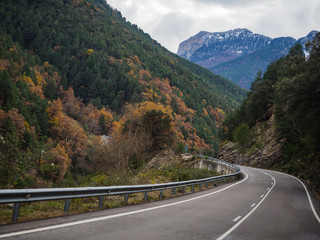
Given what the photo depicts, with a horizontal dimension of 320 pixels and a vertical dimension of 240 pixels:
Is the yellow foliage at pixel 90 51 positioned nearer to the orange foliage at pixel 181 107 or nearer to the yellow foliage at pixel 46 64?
the yellow foliage at pixel 46 64

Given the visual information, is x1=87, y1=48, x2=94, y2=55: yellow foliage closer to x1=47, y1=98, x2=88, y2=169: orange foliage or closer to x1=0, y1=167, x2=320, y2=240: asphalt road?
x1=47, y1=98, x2=88, y2=169: orange foliage

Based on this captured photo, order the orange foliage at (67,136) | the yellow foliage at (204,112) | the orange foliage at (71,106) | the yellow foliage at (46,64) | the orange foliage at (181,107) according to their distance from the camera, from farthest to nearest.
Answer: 1. the yellow foliage at (204,112)
2. the yellow foliage at (46,64)
3. the orange foliage at (181,107)
4. the orange foliage at (71,106)
5. the orange foliage at (67,136)

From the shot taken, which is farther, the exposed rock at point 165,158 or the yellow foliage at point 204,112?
the yellow foliage at point 204,112

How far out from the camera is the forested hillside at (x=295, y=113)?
1847 cm

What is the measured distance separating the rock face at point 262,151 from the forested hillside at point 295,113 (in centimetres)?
115

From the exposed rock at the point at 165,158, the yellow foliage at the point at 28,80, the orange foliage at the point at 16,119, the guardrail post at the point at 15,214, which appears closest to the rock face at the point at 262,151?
the exposed rock at the point at 165,158

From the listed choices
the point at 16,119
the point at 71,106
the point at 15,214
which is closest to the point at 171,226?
the point at 15,214

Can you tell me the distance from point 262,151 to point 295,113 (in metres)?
34.2

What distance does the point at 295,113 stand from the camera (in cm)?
1948

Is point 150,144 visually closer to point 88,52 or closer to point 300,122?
point 300,122

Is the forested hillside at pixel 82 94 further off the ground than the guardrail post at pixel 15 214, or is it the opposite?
the forested hillside at pixel 82 94

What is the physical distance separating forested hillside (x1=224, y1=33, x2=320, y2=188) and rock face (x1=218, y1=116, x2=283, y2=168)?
1146 millimetres

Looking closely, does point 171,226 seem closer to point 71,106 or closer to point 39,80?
point 71,106

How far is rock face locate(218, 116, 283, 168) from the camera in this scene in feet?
155
